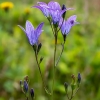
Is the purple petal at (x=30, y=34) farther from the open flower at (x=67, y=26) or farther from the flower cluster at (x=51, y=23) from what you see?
the open flower at (x=67, y=26)

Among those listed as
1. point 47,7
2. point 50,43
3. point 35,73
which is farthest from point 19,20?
point 47,7

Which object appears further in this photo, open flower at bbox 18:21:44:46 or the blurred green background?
the blurred green background

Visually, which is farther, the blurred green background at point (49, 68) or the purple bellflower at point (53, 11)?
the blurred green background at point (49, 68)

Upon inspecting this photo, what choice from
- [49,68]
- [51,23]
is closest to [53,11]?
[51,23]

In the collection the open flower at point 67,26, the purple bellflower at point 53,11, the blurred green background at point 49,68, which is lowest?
the blurred green background at point 49,68

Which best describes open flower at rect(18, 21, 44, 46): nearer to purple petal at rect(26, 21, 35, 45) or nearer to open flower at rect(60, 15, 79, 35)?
purple petal at rect(26, 21, 35, 45)

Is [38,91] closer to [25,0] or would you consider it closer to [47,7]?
[47,7]

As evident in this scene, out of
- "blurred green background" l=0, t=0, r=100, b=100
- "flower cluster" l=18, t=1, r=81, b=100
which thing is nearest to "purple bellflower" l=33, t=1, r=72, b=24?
"flower cluster" l=18, t=1, r=81, b=100

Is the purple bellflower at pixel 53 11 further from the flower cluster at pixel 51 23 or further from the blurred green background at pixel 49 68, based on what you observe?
the blurred green background at pixel 49 68

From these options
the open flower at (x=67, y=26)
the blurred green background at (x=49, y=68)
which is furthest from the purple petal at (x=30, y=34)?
the blurred green background at (x=49, y=68)

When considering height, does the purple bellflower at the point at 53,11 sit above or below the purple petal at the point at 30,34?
above

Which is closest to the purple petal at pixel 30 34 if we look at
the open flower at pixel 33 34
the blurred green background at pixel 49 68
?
the open flower at pixel 33 34
